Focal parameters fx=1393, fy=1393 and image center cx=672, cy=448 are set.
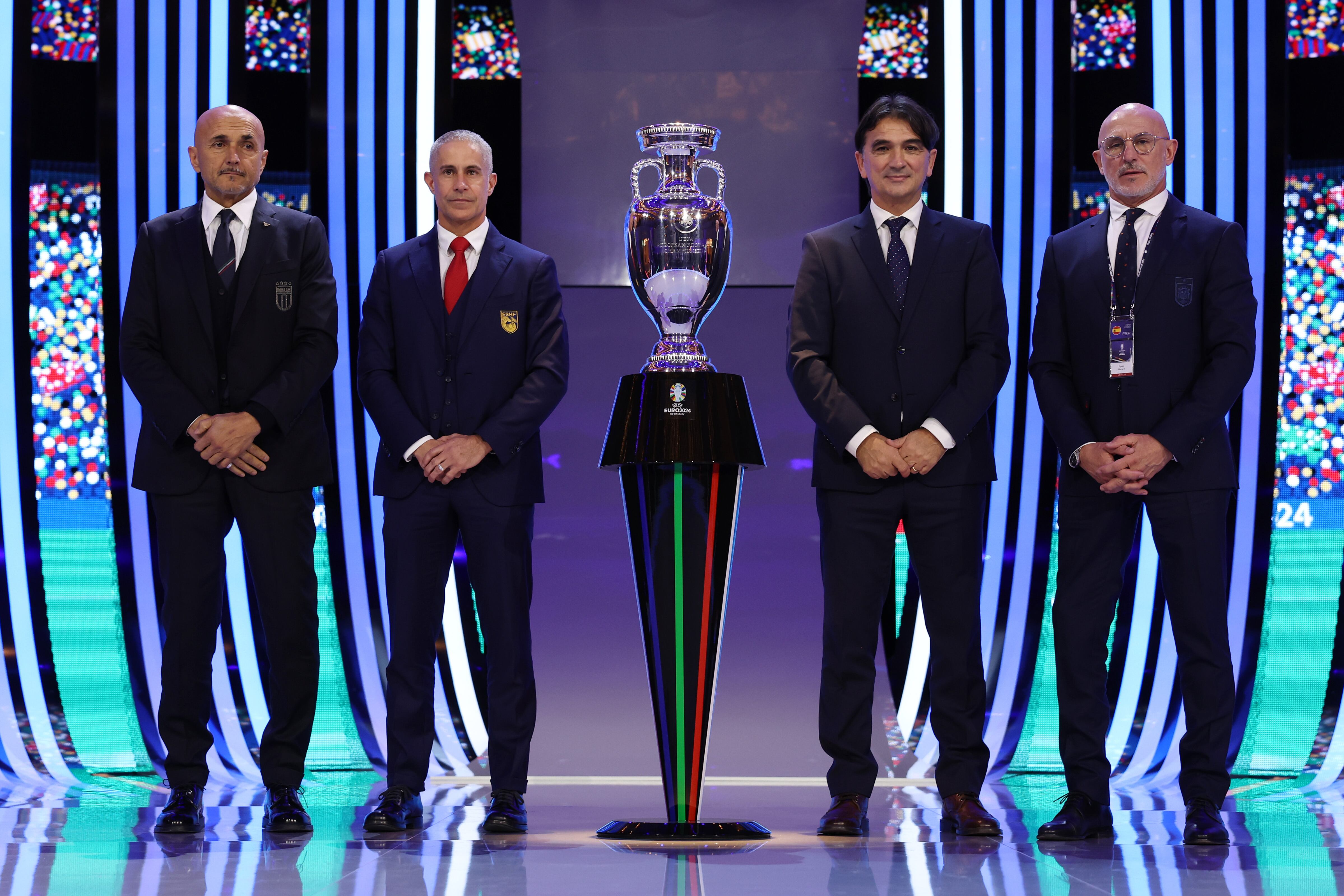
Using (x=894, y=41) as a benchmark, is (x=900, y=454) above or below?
below

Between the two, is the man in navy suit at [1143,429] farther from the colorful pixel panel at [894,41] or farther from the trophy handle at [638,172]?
the colorful pixel panel at [894,41]

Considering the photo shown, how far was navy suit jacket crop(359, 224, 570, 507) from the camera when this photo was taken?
3.18m

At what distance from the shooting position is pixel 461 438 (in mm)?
3141

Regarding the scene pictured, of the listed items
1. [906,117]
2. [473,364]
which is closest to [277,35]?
[473,364]

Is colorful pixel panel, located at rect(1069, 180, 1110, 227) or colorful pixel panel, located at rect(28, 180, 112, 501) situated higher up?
colorful pixel panel, located at rect(1069, 180, 1110, 227)

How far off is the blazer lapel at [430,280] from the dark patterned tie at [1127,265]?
155 centimetres

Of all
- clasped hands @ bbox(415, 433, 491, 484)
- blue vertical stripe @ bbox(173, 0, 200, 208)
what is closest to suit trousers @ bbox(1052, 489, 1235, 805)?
clasped hands @ bbox(415, 433, 491, 484)

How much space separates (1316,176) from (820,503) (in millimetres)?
2157

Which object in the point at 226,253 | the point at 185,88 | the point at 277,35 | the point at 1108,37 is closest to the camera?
the point at 226,253

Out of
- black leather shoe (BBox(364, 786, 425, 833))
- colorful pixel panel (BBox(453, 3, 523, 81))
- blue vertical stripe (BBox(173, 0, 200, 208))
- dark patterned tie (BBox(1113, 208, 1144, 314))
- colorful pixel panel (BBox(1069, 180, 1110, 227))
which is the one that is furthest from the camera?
colorful pixel panel (BBox(453, 3, 523, 81))

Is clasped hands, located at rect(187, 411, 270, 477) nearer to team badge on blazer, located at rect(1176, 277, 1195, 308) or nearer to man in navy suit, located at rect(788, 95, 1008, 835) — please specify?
man in navy suit, located at rect(788, 95, 1008, 835)

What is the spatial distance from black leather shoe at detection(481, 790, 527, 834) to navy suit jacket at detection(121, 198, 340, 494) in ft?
2.74

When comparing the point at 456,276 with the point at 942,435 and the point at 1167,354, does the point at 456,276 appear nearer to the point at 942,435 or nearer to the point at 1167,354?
the point at 942,435

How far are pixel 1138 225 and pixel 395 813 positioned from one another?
2.14m
